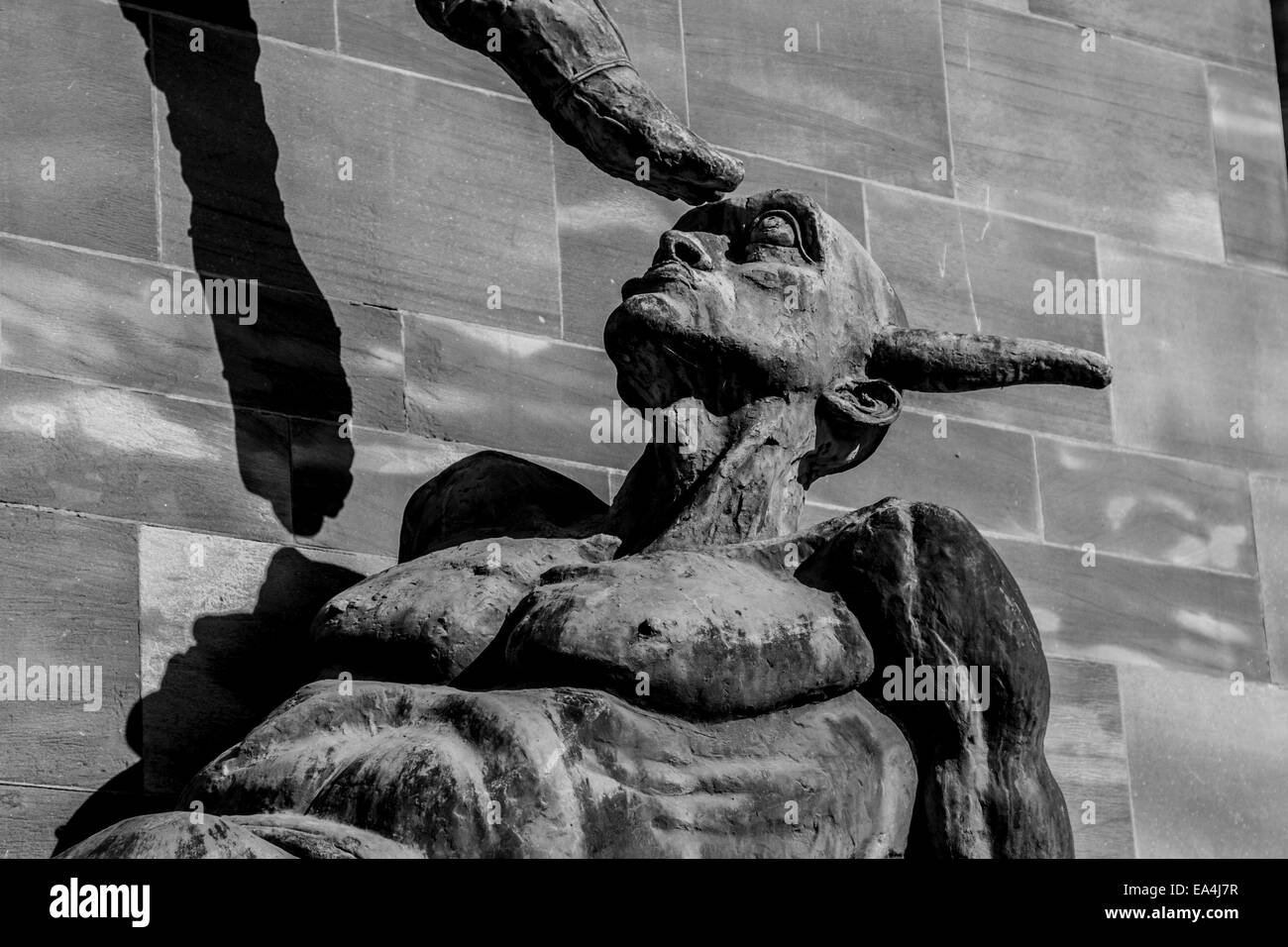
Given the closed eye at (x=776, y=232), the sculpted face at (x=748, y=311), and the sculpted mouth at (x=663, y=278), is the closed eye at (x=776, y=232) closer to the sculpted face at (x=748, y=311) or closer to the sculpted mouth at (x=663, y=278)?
the sculpted face at (x=748, y=311)

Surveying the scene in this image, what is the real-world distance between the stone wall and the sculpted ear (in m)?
1.21

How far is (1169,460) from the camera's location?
26.5 ft

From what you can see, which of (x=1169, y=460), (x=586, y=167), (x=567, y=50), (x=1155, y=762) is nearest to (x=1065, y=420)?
(x=1169, y=460)

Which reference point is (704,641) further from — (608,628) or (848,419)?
(848,419)

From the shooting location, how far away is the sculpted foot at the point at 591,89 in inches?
223

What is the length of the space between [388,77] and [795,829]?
106 inches

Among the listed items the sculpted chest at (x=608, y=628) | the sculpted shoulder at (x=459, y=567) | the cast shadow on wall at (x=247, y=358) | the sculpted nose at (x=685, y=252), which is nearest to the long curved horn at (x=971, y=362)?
the sculpted nose at (x=685, y=252)

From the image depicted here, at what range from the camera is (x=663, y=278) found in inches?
225

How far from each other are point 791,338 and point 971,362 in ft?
1.31

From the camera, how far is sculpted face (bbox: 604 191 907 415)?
566 centimetres

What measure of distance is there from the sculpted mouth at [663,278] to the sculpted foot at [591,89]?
0.17 meters

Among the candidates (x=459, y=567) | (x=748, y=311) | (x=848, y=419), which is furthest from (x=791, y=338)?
(x=459, y=567)

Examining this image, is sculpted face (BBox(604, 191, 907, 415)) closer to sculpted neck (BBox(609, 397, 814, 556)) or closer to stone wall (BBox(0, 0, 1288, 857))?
sculpted neck (BBox(609, 397, 814, 556))

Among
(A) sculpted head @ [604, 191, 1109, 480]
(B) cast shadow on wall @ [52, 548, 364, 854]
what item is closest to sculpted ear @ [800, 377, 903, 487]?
(A) sculpted head @ [604, 191, 1109, 480]
